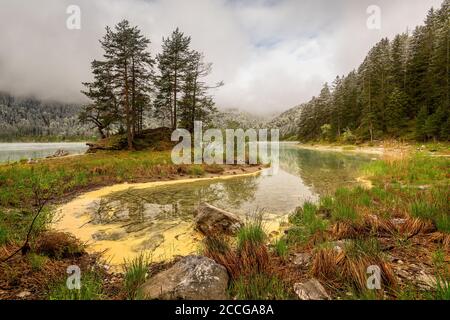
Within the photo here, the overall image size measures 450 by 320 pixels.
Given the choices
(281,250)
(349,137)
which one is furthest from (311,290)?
(349,137)

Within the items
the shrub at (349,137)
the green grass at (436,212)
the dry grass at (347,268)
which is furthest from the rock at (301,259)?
the shrub at (349,137)

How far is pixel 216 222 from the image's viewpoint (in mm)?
6062

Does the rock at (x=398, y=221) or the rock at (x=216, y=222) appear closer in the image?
the rock at (x=398, y=221)

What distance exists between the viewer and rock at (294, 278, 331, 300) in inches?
109

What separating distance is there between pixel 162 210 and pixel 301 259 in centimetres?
559

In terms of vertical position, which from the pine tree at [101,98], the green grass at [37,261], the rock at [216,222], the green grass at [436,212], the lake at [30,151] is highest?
the pine tree at [101,98]

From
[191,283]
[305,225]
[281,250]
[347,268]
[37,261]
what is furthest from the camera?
[305,225]

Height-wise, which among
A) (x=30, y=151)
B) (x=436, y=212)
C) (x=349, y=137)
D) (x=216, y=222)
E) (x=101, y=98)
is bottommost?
(x=216, y=222)

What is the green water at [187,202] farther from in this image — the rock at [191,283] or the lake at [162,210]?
the rock at [191,283]

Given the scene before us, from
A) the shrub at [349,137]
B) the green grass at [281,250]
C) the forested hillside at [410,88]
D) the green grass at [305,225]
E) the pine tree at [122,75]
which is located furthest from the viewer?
the shrub at [349,137]

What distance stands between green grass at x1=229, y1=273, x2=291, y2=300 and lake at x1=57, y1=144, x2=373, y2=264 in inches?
81.3

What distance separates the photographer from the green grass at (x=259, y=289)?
2.79 m

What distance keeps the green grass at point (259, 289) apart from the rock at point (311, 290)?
0.46ft

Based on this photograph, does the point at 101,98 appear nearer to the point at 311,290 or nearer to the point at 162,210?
the point at 162,210
